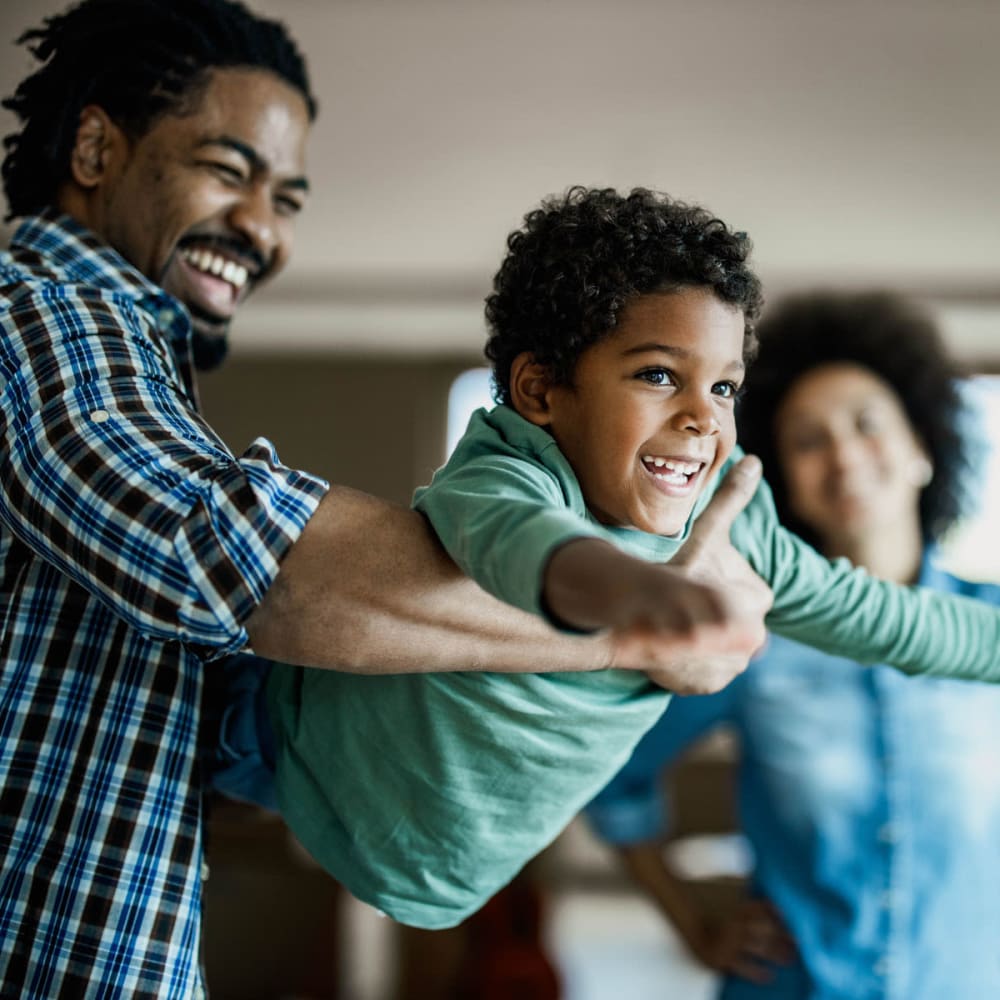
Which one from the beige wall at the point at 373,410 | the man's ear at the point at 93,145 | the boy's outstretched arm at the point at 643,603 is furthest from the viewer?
the beige wall at the point at 373,410

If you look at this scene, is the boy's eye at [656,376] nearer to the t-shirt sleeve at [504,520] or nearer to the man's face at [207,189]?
the t-shirt sleeve at [504,520]

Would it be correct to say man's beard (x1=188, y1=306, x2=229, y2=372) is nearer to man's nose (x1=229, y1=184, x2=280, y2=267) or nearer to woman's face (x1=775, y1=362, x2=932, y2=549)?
man's nose (x1=229, y1=184, x2=280, y2=267)

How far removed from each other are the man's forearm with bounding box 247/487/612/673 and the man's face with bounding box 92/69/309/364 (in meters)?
0.27

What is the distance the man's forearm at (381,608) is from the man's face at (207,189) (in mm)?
273

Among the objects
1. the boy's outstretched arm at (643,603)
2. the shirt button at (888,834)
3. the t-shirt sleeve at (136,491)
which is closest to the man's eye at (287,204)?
the t-shirt sleeve at (136,491)

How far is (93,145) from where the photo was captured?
2.32 feet

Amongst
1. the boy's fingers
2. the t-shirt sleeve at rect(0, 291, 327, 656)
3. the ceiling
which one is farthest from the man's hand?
the ceiling

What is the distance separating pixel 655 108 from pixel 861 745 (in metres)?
1.14

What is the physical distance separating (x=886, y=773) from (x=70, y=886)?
2.44ft

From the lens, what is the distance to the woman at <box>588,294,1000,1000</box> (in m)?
0.97

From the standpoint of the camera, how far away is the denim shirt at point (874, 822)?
97cm

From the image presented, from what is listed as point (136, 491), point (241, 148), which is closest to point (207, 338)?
point (241, 148)

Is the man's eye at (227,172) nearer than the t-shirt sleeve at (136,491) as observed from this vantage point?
No

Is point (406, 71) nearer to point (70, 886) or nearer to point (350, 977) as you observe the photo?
point (70, 886)
